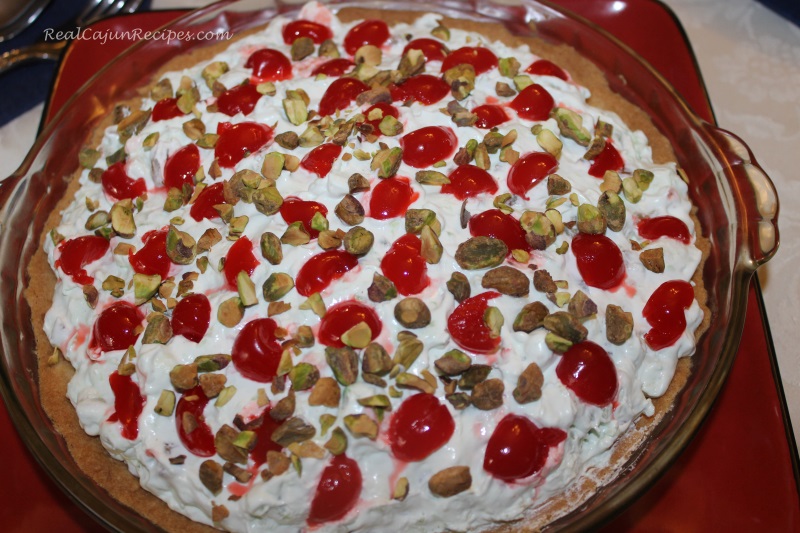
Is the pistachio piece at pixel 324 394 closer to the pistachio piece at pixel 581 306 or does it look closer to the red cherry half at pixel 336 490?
the red cherry half at pixel 336 490

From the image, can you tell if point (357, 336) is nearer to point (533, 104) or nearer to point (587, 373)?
point (587, 373)

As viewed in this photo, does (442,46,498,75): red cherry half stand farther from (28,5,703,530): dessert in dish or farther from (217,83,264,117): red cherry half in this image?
(217,83,264,117): red cherry half

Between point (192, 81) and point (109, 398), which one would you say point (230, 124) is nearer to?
point (192, 81)

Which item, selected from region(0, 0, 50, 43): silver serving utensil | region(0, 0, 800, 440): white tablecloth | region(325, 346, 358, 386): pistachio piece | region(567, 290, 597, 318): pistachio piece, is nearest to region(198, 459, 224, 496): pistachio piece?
region(325, 346, 358, 386): pistachio piece

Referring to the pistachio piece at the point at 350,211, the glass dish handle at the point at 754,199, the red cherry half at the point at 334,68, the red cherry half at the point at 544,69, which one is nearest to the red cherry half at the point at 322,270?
the pistachio piece at the point at 350,211

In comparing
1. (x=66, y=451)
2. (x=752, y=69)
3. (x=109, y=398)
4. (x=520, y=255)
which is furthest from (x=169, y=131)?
(x=752, y=69)
